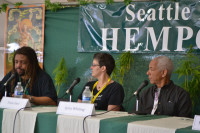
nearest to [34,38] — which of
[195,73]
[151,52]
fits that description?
[151,52]

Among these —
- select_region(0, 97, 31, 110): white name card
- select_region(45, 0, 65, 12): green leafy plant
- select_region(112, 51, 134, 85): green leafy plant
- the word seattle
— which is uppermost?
select_region(45, 0, 65, 12): green leafy plant

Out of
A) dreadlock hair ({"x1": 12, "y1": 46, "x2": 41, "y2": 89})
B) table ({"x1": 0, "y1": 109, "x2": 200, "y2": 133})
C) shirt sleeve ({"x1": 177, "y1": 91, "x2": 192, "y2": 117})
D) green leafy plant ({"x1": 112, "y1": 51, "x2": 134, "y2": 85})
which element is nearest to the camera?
table ({"x1": 0, "y1": 109, "x2": 200, "y2": 133})

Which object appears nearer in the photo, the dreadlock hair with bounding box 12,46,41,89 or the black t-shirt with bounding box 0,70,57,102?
the black t-shirt with bounding box 0,70,57,102

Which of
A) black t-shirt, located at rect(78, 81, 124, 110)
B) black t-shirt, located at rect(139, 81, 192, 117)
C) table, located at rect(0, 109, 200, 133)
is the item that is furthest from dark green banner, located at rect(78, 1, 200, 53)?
table, located at rect(0, 109, 200, 133)

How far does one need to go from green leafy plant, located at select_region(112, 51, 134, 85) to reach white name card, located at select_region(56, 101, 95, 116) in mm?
1937

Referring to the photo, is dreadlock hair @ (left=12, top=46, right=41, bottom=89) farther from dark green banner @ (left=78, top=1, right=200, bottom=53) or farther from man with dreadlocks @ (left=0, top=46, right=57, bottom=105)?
dark green banner @ (left=78, top=1, right=200, bottom=53)

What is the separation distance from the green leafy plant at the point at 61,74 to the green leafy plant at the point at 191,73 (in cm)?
153

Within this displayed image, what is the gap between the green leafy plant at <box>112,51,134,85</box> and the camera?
359 centimetres

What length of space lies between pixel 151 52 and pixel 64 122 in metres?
2.15

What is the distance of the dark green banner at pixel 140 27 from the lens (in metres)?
3.40

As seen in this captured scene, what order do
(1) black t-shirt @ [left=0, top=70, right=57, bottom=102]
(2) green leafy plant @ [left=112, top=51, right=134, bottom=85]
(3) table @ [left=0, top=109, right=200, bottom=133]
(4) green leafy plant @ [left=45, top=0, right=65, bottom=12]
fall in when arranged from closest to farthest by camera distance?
(3) table @ [left=0, top=109, right=200, bottom=133] < (1) black t-shirt @ [left=0, top=70, right=57, bottom=102] < (2) green leafy plant @ [left=112, top=51, right=134, bottom=85] < (4) green leafy plant @ [left=45, top=0, right=65, bottom=12]

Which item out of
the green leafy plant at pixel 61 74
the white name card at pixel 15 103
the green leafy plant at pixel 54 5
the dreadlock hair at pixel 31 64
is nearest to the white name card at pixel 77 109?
the white name card at pixel 15 103

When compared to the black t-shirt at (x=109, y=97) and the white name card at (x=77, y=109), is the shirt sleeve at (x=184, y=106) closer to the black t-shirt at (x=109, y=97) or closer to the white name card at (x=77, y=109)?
the black t-shirt at (x=109, y=97)

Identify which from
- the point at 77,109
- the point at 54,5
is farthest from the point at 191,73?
the point at 54,5
